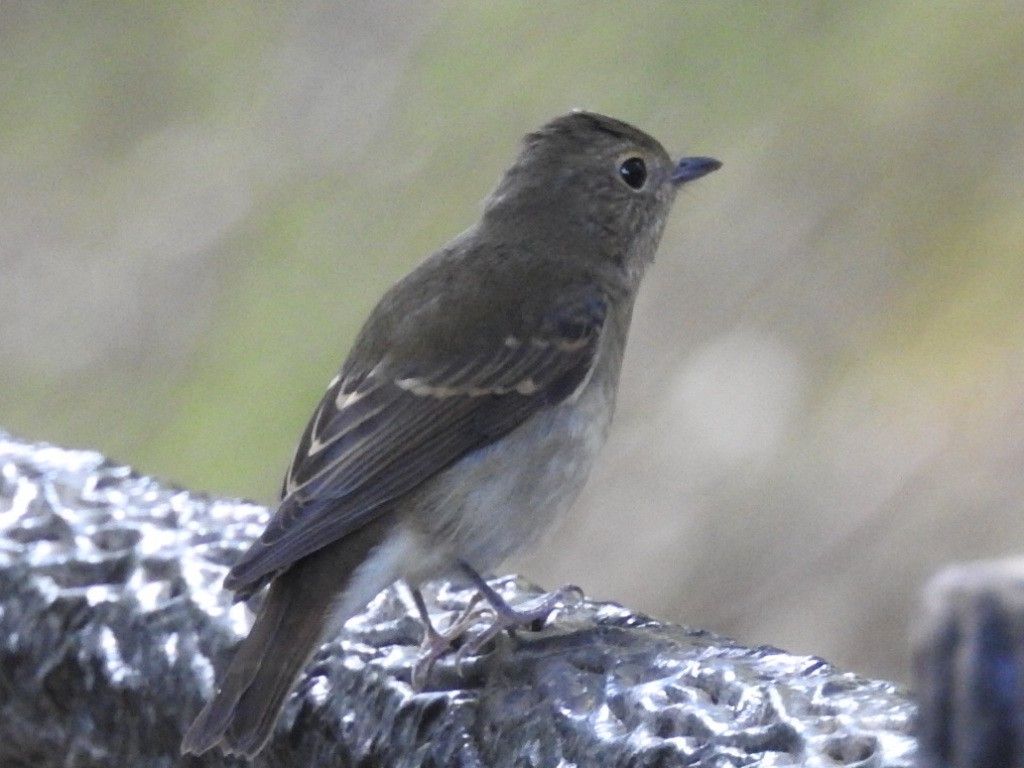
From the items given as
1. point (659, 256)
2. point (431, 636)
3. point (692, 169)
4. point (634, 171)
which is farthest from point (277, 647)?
point (659, 256)

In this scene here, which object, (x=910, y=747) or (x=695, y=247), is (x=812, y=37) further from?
(x=910, y=747)

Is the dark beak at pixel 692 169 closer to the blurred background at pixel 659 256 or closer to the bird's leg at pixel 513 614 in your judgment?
the bird's leg at pixel 513 614

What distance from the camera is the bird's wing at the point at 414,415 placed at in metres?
3.40

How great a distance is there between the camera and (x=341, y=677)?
2926mm

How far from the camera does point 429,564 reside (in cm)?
351

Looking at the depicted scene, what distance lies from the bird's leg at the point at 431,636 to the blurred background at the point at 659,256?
2.62 meters

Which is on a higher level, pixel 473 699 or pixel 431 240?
pixel 431 240

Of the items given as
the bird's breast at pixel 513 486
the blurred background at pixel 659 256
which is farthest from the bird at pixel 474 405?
the blurred background at pixel 659 256

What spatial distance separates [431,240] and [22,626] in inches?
190

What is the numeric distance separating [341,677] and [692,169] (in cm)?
186

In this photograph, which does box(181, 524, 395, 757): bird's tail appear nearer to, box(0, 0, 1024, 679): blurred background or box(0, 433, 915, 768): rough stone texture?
box(0, 433, 915, 768): rough stone texture

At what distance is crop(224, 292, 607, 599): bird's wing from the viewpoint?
3.40 meters

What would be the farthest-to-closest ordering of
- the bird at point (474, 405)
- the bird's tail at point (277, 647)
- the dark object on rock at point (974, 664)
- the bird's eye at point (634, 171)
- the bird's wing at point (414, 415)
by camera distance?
1. the bird's eye at point (634, 171)
2. the bird's wing at point (414, 415)
3. the bird at point (474, 405)
4. the bird's tail at point (277, 647)
5. the dark object on rock at point (974, 664)

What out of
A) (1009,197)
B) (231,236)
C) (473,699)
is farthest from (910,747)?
(231,236)
